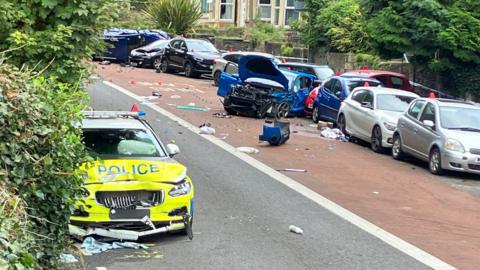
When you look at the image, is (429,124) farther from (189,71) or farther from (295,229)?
(189,71)

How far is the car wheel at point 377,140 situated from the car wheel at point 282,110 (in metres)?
4.94

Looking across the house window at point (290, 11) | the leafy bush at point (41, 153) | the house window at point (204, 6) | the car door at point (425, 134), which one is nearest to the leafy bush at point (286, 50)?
the house window at point (290, 11)

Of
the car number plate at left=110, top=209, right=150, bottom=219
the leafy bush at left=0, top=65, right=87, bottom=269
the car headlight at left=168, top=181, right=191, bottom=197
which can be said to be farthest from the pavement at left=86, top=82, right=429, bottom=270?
the leafy bush at left=0, top=65, right=87, bottom=269

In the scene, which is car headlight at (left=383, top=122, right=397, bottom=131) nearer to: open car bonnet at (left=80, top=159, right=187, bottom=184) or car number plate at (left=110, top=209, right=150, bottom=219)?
open car bonnet at (left=80, top=159, right=187, bottom=184)

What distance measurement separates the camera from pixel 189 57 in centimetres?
3744

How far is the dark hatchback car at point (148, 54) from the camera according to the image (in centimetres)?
3991

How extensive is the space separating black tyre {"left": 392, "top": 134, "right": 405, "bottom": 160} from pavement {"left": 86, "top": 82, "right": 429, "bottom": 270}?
5166 mm

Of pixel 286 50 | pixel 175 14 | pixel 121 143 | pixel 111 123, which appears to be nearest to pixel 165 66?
pixel 286 50

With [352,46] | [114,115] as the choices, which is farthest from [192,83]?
[114,115]

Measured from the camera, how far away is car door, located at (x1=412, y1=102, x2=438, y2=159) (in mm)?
17939

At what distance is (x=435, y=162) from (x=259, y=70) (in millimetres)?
9496

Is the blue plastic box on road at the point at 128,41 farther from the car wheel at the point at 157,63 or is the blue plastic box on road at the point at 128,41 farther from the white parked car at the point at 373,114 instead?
the white parked car at the point at 373,114

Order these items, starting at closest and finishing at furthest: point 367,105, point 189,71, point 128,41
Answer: point 367,105, point 189,71, point 128,41

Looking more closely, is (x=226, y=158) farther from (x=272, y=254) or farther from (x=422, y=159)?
(x=272, y=254)
